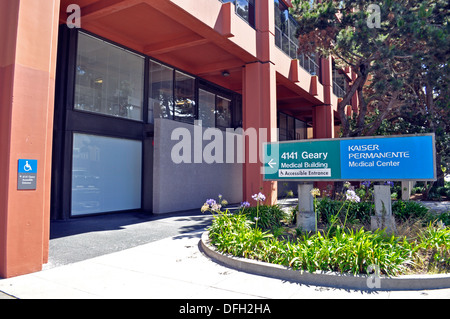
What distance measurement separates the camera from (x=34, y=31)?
539cm

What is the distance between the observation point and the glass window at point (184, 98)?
14164 mm

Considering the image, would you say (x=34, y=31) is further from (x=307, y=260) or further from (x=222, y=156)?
(x=222, y=156)

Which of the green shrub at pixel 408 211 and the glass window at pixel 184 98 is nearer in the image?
the green shrub at pixel 408 211

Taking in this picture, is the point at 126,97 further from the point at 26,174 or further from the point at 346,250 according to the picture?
the point at 346,250

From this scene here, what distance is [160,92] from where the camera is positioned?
13445mm

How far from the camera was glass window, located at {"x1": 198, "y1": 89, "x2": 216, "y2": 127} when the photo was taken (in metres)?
15.7

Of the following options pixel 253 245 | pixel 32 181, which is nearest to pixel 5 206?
pixel 32 181

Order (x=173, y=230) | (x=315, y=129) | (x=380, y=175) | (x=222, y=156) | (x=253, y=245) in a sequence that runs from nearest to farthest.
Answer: (x=253, y=245)
(x=380, y=175)
(x=173, y=230)
(x=222, y=156)
(x=315, y=129)

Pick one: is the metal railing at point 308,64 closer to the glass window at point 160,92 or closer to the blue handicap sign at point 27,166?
the glass window at point 160,92

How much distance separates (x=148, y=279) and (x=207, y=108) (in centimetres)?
1196

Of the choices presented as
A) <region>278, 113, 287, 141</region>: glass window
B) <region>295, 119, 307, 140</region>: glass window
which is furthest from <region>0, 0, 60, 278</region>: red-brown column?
<region>295, 119, 307, 140</region>: glass window

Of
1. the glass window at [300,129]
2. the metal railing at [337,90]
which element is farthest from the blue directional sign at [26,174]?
the glass window at [300,129]

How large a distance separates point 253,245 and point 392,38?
433 inches

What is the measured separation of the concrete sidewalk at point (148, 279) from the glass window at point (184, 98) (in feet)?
25.4
